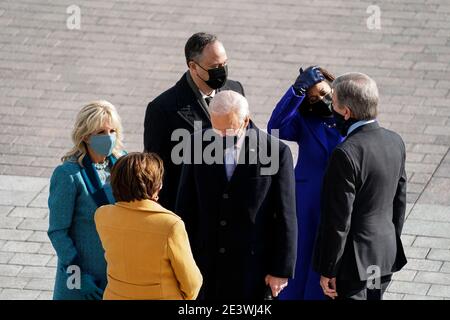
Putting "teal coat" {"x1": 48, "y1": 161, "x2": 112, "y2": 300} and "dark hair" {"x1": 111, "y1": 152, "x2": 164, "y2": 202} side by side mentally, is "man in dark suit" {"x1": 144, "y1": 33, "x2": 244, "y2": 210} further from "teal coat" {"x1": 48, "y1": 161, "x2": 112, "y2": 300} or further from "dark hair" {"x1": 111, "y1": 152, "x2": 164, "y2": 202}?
"dark hair" {"x1": 111, "y1": 152, "x2": 164, "y2": 202}

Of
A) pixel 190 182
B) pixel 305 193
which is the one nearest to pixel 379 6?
pixel 305 193

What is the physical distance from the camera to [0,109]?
10.1 metres

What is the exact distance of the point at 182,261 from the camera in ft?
15.6

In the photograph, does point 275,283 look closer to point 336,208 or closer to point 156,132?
point 336,208

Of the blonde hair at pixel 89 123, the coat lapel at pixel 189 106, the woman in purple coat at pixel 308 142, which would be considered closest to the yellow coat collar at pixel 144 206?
the blonde hair at pixel 89 123

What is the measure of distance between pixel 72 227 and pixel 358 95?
1.71 m

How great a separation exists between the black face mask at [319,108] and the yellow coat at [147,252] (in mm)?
1726

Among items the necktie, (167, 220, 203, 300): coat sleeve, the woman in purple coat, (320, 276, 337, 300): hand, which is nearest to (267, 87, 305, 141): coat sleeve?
the woman in purple coat

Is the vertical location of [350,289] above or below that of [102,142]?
below

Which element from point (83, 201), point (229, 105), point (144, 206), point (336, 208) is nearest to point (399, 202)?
point (336, 208)

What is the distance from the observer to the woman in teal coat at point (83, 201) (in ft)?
18.1

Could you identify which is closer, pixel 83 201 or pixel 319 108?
pixel 83 201

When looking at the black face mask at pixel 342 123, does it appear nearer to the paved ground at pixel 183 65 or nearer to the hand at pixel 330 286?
the hand at pixel 330 286

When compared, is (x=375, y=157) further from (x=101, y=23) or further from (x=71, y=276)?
(x=101, y=23)
